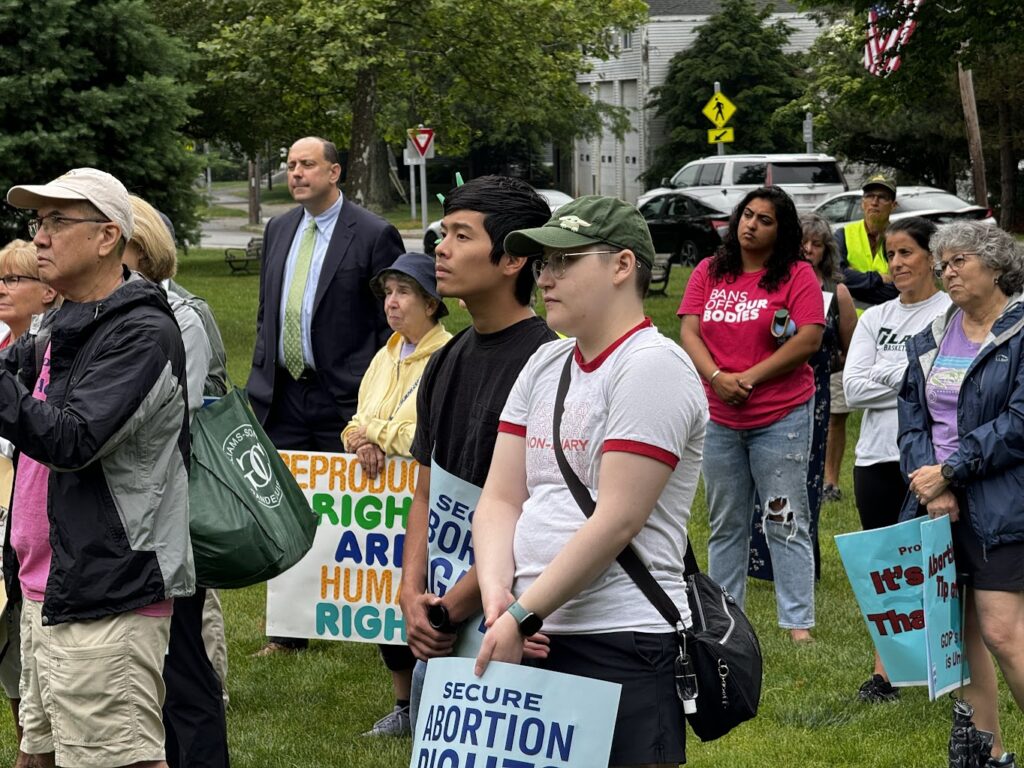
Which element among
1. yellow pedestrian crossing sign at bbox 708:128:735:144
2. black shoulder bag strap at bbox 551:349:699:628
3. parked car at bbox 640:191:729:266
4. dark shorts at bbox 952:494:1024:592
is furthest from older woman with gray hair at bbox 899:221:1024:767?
yellow pedestrian crossing sign at bbox 708:128:735:144

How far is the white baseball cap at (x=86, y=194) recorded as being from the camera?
3.86 metres

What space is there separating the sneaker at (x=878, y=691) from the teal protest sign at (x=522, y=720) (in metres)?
3.47

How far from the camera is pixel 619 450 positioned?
3.22 metres

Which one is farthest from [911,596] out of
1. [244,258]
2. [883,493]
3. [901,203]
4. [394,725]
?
[244,258]

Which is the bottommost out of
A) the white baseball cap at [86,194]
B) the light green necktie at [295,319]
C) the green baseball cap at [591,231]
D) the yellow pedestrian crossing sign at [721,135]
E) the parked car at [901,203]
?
the parked car at [901,203]

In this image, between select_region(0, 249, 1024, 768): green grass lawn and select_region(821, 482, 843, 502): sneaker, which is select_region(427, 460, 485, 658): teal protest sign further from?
select_region(821, 482, 843, 502): sneaker

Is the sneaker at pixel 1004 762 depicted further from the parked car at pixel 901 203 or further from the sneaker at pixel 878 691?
the parked car at pixel 901 203

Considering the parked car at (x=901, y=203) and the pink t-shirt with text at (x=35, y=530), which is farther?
the parked car at (x=901, y=203)

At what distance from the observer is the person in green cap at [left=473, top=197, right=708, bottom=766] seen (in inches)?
127

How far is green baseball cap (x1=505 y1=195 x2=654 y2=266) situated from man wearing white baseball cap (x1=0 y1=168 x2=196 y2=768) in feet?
3.57

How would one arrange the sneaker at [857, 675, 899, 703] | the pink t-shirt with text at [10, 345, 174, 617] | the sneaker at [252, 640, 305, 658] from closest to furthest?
the pink t-shirt with text at [10, 345, 174, 617] < the sneaker at [857, 675, 899, 703] < the sneaker at [252, 640, 305, 658]

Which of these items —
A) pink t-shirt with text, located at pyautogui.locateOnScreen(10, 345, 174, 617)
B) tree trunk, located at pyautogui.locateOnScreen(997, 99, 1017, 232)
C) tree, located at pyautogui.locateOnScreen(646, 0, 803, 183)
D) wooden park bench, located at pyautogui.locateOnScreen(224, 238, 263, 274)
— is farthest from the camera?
tree, located at pyautogui.locateOnScreen(646, 0, 803, 183)

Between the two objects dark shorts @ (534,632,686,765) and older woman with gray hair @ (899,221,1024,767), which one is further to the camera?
older woman with gray hair @ (899,221,1024,767)

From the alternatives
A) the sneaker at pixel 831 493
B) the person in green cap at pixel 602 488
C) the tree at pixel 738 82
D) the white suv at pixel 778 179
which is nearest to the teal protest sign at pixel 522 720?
the person in green cap at pixel 602 488
